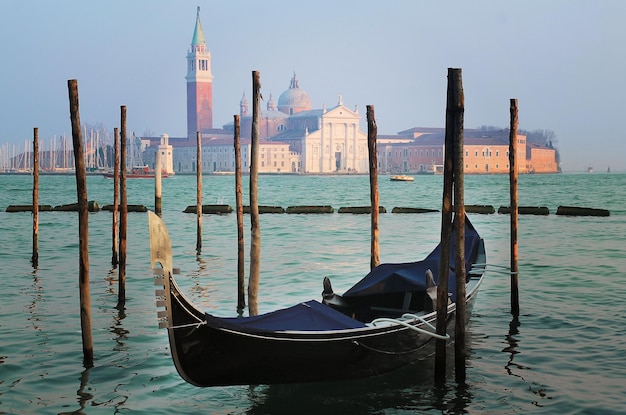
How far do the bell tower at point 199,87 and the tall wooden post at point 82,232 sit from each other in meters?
95.3

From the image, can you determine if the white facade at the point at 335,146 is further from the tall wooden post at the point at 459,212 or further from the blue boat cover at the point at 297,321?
the blue boat cover at the point at 297,321

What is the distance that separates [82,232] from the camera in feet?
19.1

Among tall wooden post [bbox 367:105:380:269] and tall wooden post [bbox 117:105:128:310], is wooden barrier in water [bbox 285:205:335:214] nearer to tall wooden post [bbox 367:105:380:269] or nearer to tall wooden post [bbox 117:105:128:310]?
tall wooden post [bbox 117:105:128:310]

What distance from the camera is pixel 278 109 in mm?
109375

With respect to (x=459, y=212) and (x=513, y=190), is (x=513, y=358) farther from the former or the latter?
(x=513, y=190)

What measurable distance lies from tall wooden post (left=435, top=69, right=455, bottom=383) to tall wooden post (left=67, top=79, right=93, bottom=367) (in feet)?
7.29

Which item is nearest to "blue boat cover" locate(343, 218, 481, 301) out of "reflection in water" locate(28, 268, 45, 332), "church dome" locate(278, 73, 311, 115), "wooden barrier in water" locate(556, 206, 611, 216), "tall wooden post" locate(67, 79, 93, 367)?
"tall wooden post" locate(67, 79, 93, 367)

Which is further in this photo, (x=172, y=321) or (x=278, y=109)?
(x=278, y=109)

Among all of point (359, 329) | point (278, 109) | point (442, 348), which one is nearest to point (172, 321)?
point (359, 329)

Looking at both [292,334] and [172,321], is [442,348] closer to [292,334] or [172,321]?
[292,334]

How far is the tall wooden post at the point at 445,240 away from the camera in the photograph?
17.4 ft

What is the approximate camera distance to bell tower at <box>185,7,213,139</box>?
335 feet

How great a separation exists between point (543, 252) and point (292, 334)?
389 inches

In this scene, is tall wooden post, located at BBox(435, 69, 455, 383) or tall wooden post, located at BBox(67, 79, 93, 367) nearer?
tall wooden post, located at BBox(435, 69, 455, 383)
